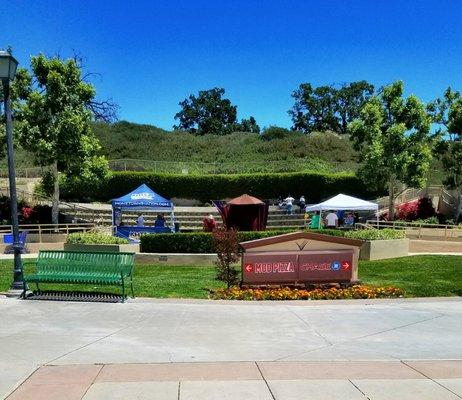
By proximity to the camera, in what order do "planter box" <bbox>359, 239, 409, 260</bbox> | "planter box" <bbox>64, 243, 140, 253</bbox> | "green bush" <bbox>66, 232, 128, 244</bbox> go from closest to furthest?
"planter box" <bbox>64, 243, 140, 253</bbox>
"green bush" <bbox>66, 232, 128, 244</bbox>
"planter box" <bbox>359, 239, 409, 260</bbox>

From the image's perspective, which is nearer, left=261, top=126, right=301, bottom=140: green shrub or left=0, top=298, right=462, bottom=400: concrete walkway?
left=0, top=298, right=462, bottom=400: concrete walkway

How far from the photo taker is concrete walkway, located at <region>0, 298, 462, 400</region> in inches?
207

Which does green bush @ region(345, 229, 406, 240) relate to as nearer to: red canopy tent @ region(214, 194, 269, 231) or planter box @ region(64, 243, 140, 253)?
red canopy tent @ region(214, 194, 269, 231)

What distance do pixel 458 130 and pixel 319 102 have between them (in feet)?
254

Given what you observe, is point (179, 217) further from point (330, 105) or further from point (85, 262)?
point (330, 105)

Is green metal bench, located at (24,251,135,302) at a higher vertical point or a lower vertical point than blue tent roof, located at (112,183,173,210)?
lower

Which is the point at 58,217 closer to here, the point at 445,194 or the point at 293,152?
the point at 445,194

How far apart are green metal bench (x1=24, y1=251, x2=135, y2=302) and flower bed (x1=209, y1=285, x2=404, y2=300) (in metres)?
1.86

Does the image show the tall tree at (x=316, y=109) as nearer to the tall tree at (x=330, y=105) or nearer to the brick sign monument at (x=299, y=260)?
the tall tree at (x=330, y=105)

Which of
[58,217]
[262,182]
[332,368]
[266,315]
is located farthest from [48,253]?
[262,182]

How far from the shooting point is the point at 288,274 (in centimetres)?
1162

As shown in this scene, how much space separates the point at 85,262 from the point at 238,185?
102 ft

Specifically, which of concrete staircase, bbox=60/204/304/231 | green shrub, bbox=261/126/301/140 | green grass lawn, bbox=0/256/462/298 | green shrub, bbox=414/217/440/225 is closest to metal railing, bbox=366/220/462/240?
green shrub, bbox=414/217/440/225

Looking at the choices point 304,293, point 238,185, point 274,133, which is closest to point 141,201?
point 238,185
